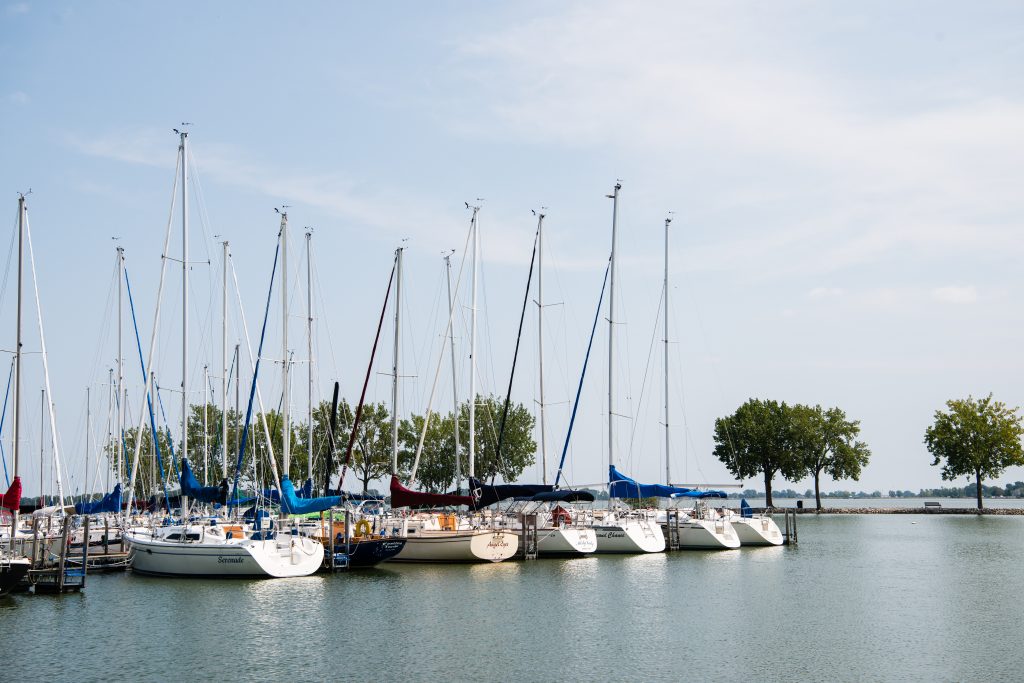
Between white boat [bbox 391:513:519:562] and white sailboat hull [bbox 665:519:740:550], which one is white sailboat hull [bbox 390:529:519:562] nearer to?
white boat [bbox 391:513:519:562]

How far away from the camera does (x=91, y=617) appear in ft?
113

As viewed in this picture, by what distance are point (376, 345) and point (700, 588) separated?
26244 millimetres

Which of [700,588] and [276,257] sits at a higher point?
[276,257]

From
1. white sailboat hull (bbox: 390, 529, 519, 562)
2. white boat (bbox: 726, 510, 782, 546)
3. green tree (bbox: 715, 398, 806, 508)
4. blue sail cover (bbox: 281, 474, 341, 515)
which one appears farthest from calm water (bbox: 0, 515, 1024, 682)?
green tree (bbox: 715, 398, 806, 508)

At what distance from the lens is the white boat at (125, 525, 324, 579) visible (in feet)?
141

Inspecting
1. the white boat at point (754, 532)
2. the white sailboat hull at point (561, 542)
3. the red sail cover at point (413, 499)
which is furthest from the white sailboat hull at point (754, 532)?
the red sail cover at point (413, 499)

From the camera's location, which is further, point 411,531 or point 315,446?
point 315,446

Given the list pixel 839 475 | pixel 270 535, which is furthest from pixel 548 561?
pixel 839 475

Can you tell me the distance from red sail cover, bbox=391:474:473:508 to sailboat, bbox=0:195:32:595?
18.1 m

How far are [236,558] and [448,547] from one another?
11.1 m

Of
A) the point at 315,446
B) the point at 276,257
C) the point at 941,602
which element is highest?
the point at 276,257

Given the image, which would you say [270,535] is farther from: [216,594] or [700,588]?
[700,588]

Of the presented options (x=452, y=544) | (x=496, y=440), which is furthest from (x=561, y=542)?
(x=496, y=440)

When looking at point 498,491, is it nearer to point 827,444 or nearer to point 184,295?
point 184,295
